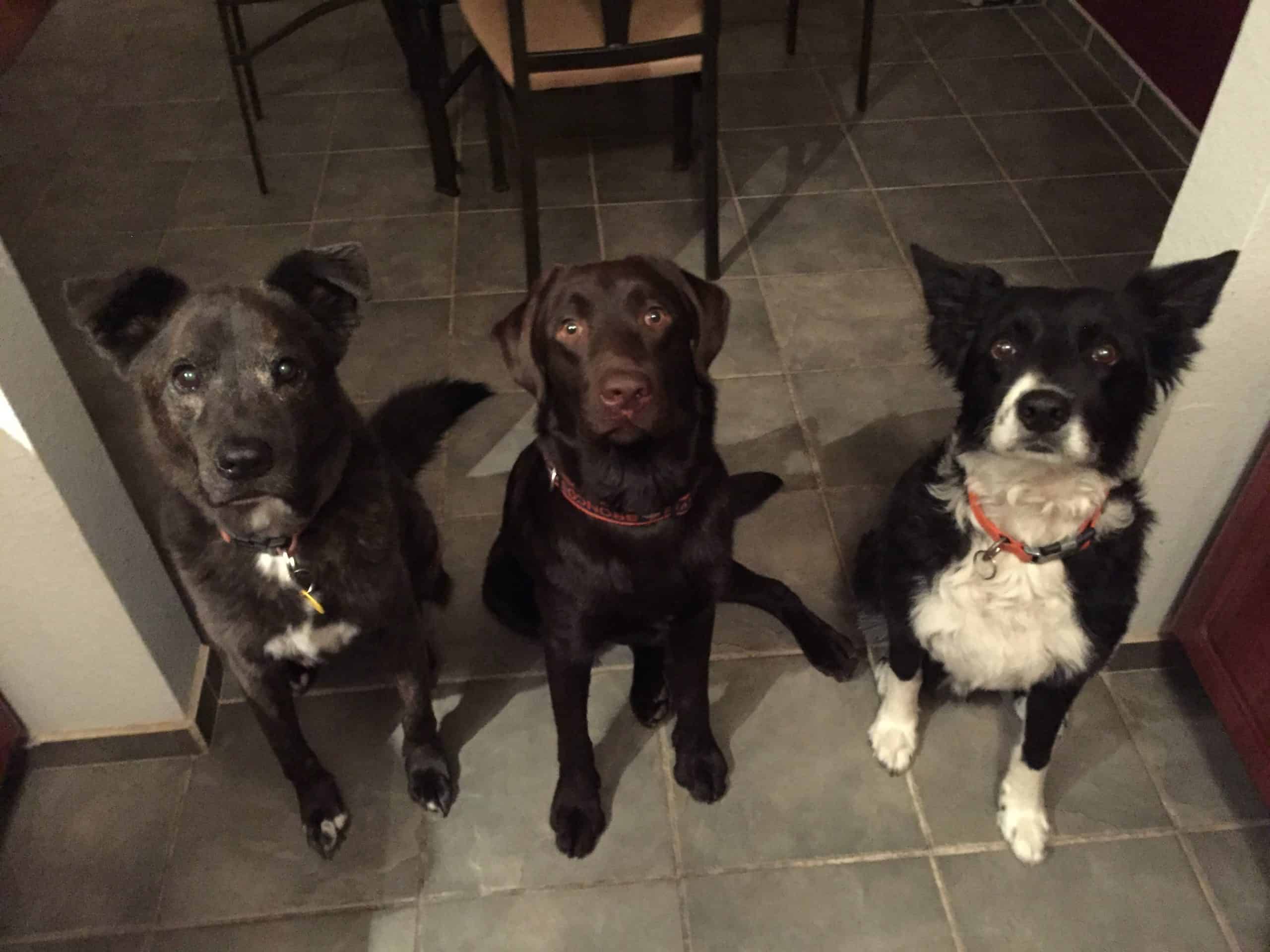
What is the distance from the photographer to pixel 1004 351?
1431 mm

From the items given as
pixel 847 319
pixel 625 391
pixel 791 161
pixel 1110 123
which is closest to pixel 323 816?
pixel 625 391

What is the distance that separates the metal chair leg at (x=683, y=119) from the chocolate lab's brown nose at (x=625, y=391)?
2.36m

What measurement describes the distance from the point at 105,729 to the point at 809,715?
1.37 metres

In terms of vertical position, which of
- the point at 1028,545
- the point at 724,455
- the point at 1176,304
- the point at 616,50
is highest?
the point at 1176,304

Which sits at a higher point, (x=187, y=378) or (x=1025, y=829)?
(x=187, y=378)

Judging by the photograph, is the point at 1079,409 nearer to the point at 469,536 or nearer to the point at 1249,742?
the point at 1249,742

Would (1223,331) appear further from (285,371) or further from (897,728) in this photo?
(285,371)

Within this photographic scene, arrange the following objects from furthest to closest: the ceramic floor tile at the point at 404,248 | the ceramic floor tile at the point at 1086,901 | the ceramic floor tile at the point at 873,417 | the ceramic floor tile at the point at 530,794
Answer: the ceramic floor tile at the point at 404,248
the ceramic floor tile at the point at 873,417
the ceramic floor tile at the point at 530,794
the ceramic floor tile at the point at 1086,901

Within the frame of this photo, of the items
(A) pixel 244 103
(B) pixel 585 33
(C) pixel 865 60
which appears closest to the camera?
(B) pixel 585 33

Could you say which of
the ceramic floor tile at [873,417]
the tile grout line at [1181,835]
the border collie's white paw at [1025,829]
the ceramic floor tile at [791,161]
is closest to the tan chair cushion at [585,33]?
the ceramic floor tile at [791,161]

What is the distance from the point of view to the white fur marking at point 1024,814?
1.72 m

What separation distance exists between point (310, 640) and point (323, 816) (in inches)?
16.0

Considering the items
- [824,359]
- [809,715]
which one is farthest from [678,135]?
[809,715]

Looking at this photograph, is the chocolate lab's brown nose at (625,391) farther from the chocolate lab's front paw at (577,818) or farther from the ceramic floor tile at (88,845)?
the ceramic floor tile at (88,845)
